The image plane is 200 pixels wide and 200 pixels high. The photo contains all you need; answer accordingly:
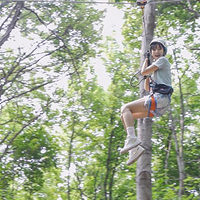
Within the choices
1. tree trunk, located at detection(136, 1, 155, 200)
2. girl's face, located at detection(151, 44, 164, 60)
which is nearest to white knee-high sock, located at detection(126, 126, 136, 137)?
girl's face, located at detection(151, 44, 164, 60)

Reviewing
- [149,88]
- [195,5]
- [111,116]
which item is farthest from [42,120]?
[149,88]

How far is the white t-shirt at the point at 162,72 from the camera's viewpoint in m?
4.18

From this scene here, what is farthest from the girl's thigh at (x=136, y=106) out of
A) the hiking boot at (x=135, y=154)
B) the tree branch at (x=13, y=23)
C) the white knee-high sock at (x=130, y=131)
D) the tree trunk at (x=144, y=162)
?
the tree branch at (x=13, y=23)

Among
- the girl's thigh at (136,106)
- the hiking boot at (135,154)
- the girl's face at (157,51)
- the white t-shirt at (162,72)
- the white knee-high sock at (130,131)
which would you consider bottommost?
the hiking boot at (135,154)

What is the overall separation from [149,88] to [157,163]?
802 centimetres

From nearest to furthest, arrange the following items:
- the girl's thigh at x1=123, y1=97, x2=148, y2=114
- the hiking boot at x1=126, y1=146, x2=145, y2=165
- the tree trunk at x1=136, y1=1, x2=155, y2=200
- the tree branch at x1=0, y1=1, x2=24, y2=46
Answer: the girl's thigh at x1=123, y1=97, x2=148, y2=114 < the hiking boot at x1=126, y1=146, x2=145, y2=165 < the tree trunk at x1=136, y1=1, x2=155, y2=200 < the tree branch at x1=0, y1=1, x2=24, y2=46

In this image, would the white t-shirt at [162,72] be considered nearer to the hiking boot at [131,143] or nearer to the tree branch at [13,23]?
the hiking boot at [131,143]

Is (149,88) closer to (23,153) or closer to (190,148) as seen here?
(23,153)

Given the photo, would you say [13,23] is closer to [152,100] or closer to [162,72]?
[162,72]

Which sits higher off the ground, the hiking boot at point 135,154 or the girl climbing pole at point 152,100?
the girl climbing pole at point 152,100

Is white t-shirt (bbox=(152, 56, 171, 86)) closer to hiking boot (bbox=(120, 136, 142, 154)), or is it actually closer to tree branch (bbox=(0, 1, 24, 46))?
hiking boot (bbox=(120, 136, 142, 154))

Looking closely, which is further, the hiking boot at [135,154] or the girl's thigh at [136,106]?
the hiking boot at [135,154]

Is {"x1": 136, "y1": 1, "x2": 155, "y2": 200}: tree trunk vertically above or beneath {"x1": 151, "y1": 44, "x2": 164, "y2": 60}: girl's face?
beneath

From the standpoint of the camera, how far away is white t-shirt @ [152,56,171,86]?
418 cm
